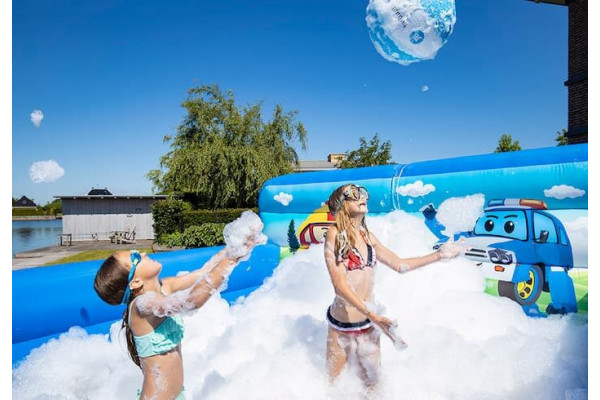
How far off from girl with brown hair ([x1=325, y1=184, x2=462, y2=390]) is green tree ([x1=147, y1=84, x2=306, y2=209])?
34.6 feet

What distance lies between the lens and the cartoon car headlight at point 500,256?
3145mm

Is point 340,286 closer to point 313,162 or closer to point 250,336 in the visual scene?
point 250,336

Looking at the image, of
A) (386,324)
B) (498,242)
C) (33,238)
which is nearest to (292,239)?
(498,242)

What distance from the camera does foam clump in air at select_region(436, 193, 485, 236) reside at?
3275 millimetres

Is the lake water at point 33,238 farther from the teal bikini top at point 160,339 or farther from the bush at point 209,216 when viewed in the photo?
the teal bikini top at point 160,339

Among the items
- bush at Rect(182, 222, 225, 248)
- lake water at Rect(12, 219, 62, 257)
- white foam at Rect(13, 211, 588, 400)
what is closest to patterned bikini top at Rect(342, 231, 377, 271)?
white foam at Rect(13, 211, 588, 400)

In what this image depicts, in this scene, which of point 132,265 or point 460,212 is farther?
point 460,212

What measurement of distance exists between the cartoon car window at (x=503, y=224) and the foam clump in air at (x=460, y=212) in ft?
0.21

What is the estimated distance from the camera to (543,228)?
2.95m

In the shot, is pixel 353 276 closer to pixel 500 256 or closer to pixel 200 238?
pixel 500 256

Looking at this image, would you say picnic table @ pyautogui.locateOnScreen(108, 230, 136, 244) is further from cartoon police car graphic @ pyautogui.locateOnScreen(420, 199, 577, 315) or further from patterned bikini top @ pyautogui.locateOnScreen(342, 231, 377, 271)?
patterned bikini top @ pyautogui.locateOnScreen(342, 231, 377, 271)

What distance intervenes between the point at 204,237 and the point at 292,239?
549cm

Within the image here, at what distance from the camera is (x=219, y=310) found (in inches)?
150

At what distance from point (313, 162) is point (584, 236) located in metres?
37.7
